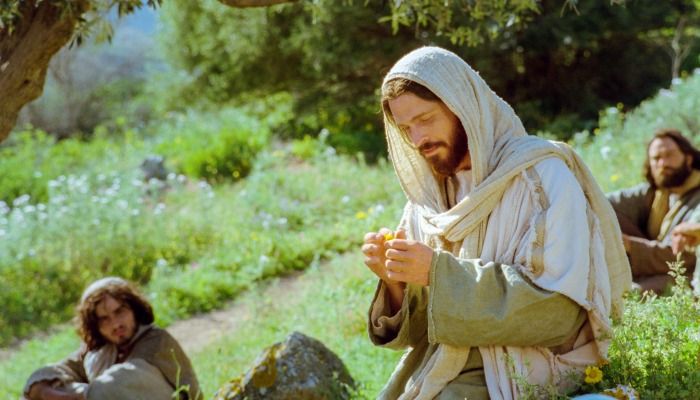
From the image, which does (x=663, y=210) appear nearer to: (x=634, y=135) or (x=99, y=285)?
(x=99, y=285)

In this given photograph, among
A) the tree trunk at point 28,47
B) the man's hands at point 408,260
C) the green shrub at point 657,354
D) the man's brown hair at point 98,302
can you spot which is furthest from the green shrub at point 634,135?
the man's hands at point 408,260

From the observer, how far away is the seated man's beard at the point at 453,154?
291 cm

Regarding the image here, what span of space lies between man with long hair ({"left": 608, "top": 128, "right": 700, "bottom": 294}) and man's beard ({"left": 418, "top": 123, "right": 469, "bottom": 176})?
273cm

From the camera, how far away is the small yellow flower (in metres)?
2.77

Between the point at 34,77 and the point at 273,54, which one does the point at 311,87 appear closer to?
the point at 273,54

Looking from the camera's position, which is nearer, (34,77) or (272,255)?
(34,77)

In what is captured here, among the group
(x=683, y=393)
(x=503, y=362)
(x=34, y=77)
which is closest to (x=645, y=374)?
(x=683, y=393)

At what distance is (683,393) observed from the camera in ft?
9.30

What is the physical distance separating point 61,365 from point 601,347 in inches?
125

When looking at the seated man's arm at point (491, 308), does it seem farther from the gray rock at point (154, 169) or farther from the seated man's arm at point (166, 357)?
the gray rock at point (154, 169)

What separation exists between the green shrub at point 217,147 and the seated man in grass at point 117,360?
24.1ft

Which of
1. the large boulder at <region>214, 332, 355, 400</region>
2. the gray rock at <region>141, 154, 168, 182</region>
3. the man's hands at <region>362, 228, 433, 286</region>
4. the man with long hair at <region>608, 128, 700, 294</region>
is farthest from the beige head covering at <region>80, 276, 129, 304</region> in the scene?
the gray rock at <region>141, 154, 168, 182</region>

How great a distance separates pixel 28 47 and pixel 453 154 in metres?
2.16

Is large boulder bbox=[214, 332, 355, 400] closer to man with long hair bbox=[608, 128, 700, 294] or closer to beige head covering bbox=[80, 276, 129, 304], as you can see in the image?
beige head covering bbox=[80, 276, 129, 304]
